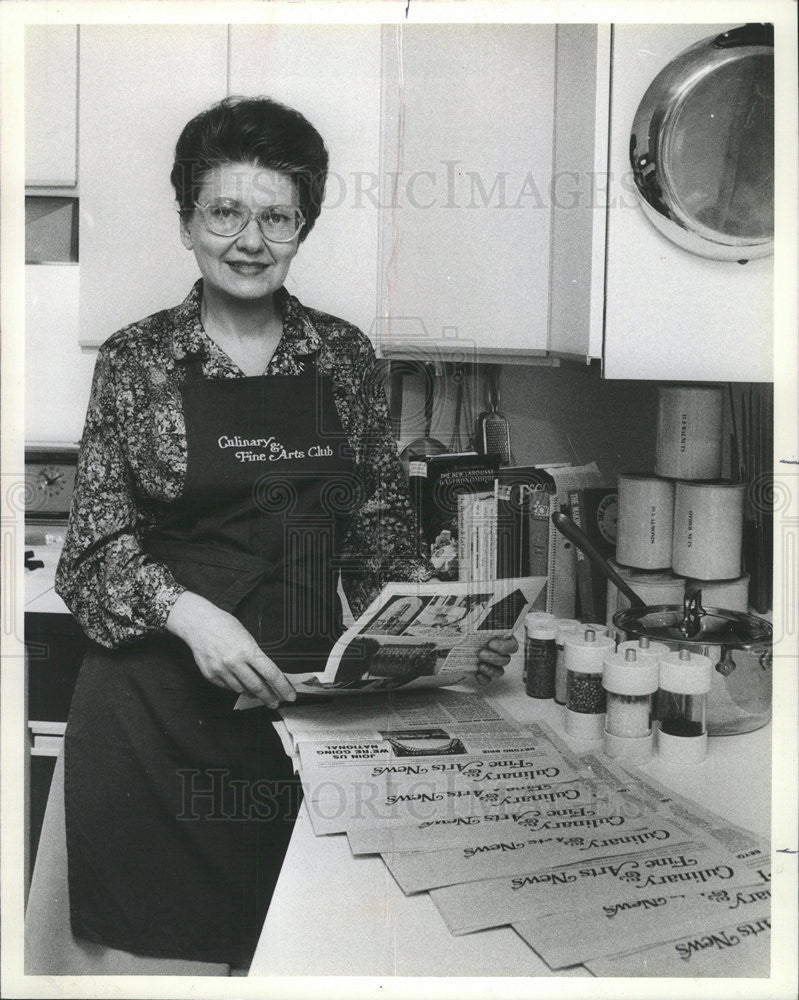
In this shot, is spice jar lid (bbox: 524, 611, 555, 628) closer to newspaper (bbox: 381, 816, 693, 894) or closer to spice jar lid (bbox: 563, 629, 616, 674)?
spice jar lid (bbox: 563, 629, 616, 674)

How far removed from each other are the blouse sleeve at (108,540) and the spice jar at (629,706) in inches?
20.9

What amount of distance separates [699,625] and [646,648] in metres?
0.10

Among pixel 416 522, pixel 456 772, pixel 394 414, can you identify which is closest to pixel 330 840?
pixel 456 772

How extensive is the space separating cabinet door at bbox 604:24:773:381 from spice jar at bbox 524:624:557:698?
0.35 metres

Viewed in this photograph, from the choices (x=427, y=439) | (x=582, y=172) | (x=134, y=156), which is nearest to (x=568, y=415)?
(x=427, y=439)

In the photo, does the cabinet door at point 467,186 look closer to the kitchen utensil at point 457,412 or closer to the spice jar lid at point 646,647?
the kitchen utensil at point 457,412

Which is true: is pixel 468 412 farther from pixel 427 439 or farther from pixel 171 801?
pixel 171 801

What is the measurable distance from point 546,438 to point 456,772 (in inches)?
25.8

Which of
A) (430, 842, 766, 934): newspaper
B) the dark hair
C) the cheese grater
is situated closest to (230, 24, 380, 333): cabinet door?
the dark hair

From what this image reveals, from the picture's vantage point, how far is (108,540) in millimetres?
1098

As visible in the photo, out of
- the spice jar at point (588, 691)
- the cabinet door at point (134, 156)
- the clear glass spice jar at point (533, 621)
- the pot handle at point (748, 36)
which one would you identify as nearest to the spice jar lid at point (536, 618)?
the clear glass spice jar at point (533, 621)

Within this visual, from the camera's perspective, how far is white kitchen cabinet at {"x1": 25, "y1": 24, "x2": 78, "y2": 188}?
1.07 m

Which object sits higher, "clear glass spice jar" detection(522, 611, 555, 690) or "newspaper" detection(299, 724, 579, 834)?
"clear glass spice jar" detection(522, 611, 555, 690)

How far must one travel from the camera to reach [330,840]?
87 centimetres
